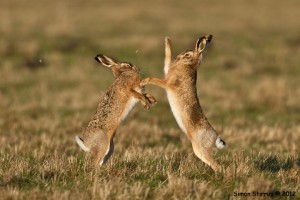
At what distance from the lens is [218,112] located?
15.1m

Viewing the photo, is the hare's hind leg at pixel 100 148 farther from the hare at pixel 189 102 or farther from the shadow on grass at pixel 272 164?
the shadow on grass at pixel 272 164

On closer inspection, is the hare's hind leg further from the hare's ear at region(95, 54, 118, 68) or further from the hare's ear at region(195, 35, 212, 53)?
the hare's ear at region(195, 35, 212, 53)

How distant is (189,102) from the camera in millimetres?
7441

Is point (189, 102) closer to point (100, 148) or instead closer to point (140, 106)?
point (100, 148)

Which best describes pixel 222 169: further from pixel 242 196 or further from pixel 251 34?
pixel 251 34

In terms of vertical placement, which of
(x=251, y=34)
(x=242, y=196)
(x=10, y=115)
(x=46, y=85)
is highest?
(x=251, y=34)

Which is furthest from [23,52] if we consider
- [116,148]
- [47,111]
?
[116,148]

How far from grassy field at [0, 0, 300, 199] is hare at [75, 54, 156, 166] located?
235 mm

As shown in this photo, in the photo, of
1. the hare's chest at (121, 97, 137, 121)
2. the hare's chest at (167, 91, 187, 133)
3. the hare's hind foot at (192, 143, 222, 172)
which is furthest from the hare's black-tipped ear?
the hare's hind foot at (192, 143, 222, 172)

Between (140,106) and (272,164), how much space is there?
7.75 m

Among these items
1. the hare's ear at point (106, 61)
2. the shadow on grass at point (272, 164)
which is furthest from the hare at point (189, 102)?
the shadow on grass at point (272, 164)

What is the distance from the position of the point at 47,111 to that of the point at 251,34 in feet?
46.9

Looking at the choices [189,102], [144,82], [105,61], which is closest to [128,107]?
[144,82]

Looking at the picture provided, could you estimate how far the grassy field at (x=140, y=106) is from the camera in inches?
270
